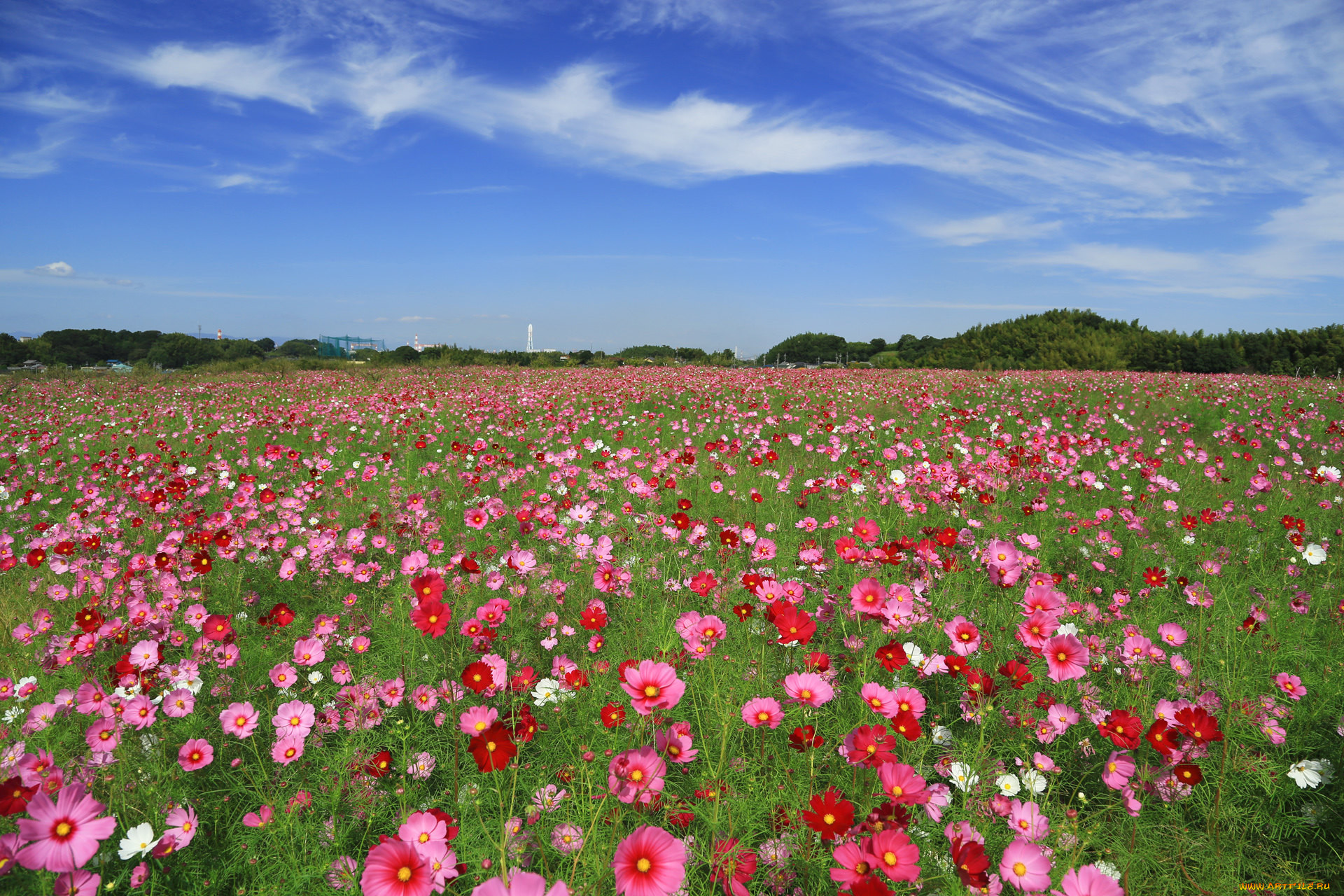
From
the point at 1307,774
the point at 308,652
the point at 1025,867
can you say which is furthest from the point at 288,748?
the point at 1307,774

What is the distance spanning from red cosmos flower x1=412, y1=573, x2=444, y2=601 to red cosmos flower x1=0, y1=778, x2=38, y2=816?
802 mm

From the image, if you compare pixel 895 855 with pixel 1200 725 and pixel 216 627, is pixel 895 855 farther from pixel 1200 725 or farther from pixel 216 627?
pixel 216 627

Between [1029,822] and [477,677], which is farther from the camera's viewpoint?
[1029,822]

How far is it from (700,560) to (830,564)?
0.70m

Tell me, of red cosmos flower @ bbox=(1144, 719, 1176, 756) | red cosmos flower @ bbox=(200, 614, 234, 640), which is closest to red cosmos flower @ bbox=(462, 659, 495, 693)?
red cosmos flower @ bbox=(200, 614, 234, 640)

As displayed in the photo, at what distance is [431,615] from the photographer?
4.99 ft

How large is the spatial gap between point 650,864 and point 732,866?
28 centimetres

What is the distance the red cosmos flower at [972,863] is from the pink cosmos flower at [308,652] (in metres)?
1.96

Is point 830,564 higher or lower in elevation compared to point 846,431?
lower

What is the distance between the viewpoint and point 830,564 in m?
3.15

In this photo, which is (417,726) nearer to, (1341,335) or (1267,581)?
(1267,581)

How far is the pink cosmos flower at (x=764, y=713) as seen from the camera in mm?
1477

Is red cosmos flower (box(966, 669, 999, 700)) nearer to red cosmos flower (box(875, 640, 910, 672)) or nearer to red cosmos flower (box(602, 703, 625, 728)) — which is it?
red cosmos flower (box(875, 640, 910, 672))

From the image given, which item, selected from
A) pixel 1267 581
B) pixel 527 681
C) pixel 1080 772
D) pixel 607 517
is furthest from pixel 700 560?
pixel 1267 581
